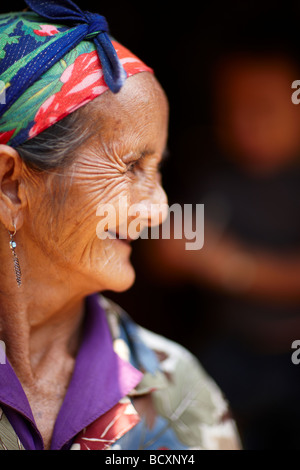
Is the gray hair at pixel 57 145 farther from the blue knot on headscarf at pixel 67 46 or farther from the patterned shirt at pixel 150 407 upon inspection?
the patterned shirt at pixel 150 407

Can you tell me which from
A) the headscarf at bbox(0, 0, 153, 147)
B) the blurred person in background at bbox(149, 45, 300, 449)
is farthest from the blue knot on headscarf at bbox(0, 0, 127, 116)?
the blurred person in background at bbox(149, 45, 300, 449)

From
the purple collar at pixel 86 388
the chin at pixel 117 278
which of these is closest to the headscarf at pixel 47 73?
the chin at pixel 117 278

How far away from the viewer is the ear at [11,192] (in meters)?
1.39

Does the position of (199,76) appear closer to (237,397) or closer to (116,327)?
(237,397)

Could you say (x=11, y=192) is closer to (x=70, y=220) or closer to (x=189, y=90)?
(x=70, y=220)

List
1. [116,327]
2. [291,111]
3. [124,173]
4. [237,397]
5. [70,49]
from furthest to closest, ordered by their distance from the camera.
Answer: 1. [291,111]
2. [237,397]
3. [116,327]
4. [124,173]
5. [70,49]

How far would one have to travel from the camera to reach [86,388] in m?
1.53

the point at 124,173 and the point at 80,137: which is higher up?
the point at 80,137

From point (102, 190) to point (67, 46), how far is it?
38 cm

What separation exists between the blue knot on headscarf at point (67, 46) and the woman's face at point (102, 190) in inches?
2.3

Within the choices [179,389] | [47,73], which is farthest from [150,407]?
[47,73]

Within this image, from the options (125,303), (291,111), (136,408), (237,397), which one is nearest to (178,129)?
(291,111)
